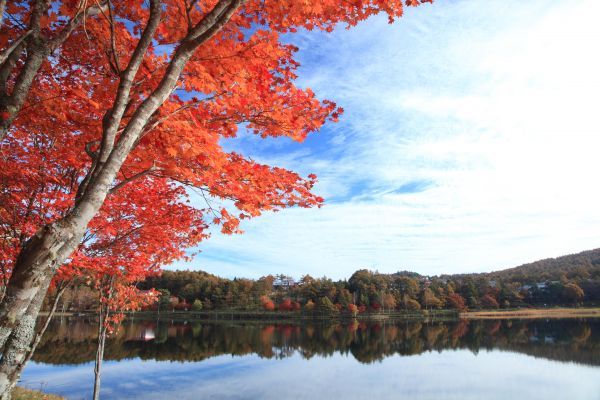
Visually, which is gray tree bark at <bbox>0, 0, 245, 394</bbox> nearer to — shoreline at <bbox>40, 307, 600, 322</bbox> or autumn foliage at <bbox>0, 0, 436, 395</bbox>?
autumn foliage at <bbox>0, 0, 436, 395</bbox>

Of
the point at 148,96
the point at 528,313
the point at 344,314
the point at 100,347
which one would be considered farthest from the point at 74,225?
the point at 528,313

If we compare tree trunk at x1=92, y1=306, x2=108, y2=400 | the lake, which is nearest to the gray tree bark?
tree trunk at x1=92, y1=306, x2=108, y2=400

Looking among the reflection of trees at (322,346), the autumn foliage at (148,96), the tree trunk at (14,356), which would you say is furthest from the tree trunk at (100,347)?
the reflection of trees at (322,346)

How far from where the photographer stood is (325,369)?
2844 centimetres

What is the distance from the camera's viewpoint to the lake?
21.4 m

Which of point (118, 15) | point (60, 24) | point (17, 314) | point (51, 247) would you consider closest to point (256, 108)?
point (118, 15)

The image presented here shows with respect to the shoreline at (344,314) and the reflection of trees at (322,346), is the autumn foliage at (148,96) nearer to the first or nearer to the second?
the reflection of trees at (322,346)

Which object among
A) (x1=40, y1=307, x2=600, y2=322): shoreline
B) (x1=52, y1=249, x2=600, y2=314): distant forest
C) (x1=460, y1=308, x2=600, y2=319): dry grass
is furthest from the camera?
(x1=52, y1=249, x2=600, y2=314): distant forest

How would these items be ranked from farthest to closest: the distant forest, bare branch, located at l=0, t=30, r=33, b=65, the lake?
1. the distant forest
2. the lake
3. bare branch, located at l=0, t=30, r=33, b=65

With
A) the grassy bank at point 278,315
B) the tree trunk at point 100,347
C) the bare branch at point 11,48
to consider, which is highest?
the bare branch at point 11,48

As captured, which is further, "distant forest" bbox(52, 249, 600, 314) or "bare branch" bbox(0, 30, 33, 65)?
"distant forest" bbox(52, 249, 600, 314)

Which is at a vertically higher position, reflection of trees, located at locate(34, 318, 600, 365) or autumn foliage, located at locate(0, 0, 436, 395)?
autumn foliage, located at locate(0, 0, 436, 395)

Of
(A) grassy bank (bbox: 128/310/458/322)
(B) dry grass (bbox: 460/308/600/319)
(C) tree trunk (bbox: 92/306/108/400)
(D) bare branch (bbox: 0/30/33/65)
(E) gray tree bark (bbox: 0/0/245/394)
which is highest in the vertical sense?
(D) bare branch (bbox: 0/30/33/65)

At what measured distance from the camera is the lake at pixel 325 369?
21438 millimetres
